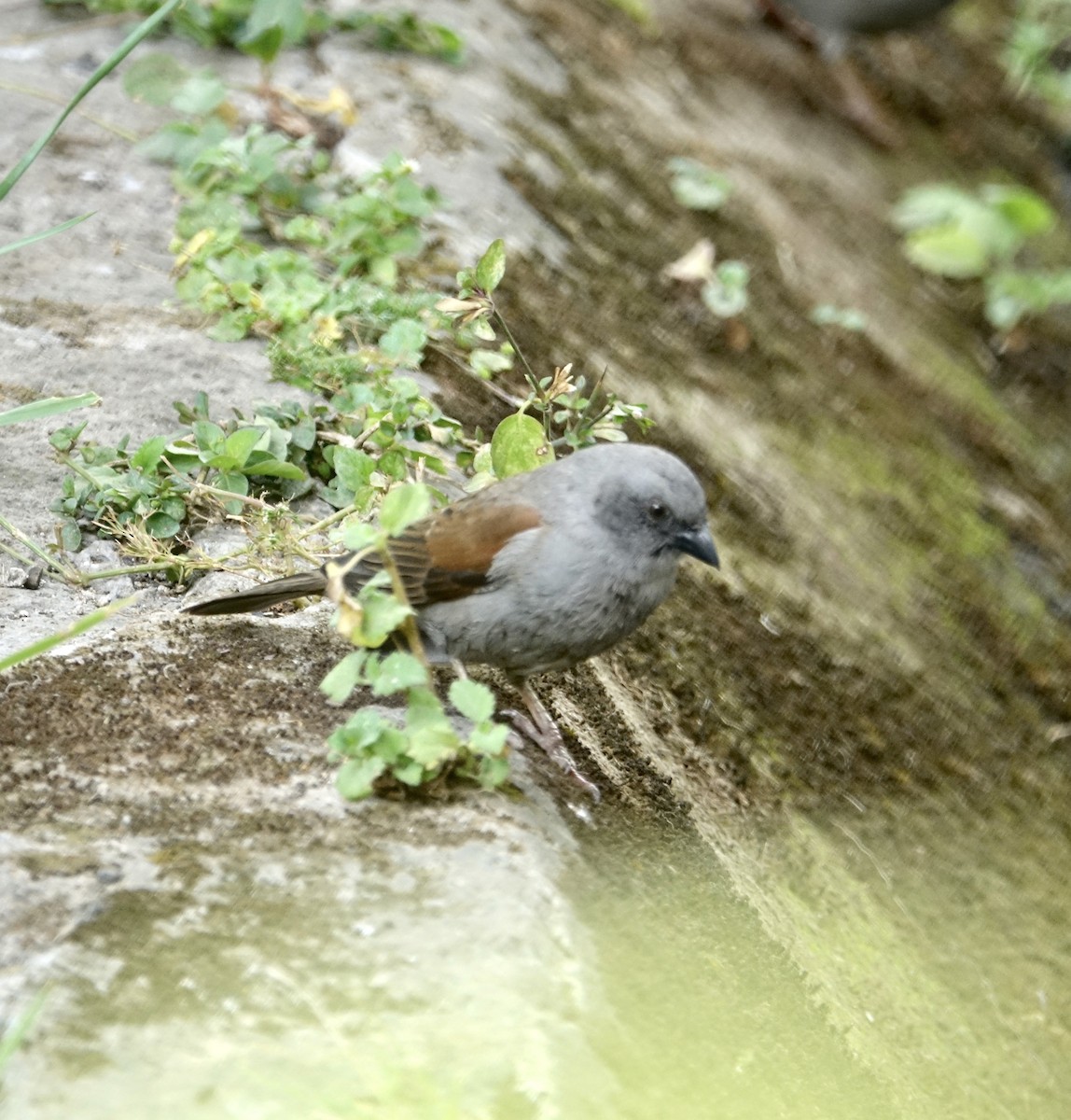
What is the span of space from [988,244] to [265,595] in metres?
5.22

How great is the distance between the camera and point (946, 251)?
7.32 metres

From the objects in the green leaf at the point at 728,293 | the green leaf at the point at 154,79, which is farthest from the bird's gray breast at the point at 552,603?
the green leaf at the point at 154,79

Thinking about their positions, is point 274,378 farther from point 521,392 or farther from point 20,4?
point 20,4

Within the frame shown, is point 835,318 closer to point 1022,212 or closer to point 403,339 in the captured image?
point 1022,212

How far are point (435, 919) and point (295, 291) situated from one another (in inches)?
95.3

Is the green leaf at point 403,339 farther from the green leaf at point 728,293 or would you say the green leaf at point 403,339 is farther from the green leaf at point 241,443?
the green leaf at point 728,293

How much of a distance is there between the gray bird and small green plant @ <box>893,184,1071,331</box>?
174 inches

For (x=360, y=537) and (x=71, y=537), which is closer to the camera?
(x=360, y=537)

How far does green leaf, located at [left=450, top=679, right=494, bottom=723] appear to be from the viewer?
110 inches

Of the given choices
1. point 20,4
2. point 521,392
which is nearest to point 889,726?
point 521,392

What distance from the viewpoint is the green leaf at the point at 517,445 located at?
12.1ft

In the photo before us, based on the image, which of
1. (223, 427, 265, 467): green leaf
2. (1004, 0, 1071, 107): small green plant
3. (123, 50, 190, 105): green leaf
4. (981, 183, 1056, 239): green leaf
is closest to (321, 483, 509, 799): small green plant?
(223, 427, 265, 467): green leaf

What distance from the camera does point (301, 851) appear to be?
2.66 m

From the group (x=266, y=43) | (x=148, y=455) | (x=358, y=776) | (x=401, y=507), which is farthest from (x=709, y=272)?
(x=358, y=776)
